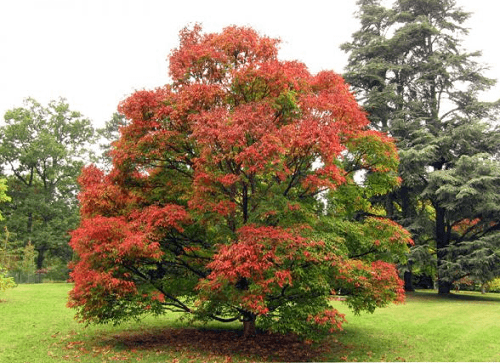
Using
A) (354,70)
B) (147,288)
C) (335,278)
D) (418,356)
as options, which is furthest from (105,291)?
(354,70)

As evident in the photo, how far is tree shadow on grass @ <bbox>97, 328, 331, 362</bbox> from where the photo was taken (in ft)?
34.3

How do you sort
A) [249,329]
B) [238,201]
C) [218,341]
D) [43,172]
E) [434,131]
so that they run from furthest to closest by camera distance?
1. [43,172]
2. [434,131]
3. [218,341]
4. [249,329]
5. [238,201]

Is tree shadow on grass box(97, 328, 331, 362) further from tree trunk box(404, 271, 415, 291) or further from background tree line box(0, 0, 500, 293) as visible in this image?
tree trunk box(404, 271, 415, 291)

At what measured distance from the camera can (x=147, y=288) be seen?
33.9 ft

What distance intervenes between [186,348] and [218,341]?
1.34 metres

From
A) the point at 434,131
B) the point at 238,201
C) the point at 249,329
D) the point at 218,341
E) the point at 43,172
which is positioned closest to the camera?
the point at 238,201

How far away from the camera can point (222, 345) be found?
11.4 meters

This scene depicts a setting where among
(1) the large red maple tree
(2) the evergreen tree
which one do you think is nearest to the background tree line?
(2) the evergreen tree

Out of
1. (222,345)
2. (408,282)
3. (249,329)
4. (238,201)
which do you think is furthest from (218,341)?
(408,282)

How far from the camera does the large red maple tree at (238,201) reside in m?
9.09

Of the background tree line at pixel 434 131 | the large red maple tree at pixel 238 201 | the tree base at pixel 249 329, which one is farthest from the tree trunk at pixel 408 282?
the tree base at pixel 249 329

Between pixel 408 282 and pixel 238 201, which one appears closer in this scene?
pixel 238 201

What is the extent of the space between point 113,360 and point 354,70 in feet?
83.9

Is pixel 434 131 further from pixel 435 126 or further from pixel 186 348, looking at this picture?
pixel 186 348
